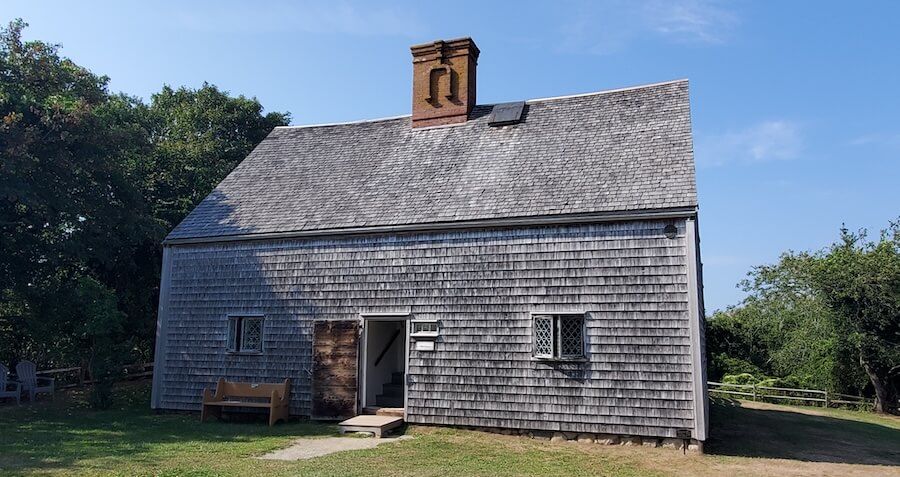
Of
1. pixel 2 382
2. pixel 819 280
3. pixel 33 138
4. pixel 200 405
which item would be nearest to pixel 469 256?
pixel 200 405

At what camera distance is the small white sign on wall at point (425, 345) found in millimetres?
11984

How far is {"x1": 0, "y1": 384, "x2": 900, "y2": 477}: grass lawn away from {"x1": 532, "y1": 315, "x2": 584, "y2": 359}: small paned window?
4.86 ft

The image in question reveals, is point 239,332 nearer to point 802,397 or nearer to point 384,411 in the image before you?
point 384,411

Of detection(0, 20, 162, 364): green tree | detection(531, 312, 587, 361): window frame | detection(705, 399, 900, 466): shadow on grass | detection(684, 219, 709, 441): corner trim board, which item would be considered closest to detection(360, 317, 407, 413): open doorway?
detection(531, 312, 587, 361): window frame

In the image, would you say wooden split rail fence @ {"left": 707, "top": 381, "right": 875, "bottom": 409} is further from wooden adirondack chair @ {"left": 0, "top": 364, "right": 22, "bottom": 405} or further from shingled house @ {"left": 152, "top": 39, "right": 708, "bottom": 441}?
wooden adirondack chair @ {"left": 0, "top": 364, "right": 22, "bottom": 405}

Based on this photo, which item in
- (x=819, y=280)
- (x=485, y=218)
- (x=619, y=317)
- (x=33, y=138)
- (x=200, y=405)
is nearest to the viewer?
(x=619, y=317)

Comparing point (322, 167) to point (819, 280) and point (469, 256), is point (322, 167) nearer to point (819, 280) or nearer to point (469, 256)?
point (469, 256)

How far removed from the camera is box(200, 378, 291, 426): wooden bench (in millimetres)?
12700

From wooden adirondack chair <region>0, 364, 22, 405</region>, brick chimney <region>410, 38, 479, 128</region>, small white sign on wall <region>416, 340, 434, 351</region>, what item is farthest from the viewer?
brick chimney <region>410, 38, 479, 128</region>

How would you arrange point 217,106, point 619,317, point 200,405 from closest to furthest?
point 619,317 < point 200,405 < point 217,106

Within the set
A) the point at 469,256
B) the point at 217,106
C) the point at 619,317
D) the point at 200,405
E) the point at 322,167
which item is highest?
the point at 217,106

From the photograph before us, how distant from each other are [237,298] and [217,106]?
59.0 feet

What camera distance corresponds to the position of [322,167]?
1550cm

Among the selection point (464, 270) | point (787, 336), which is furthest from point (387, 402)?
point (787, 336)
